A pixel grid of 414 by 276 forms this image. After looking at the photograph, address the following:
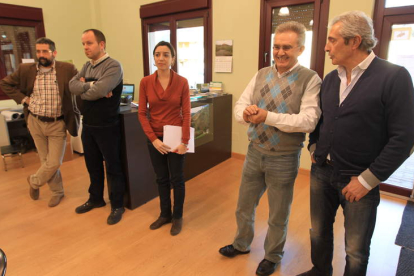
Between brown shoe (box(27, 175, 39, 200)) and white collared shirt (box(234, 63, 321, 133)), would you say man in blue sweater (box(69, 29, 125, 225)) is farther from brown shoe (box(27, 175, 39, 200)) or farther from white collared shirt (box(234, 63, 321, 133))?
white collared shirt (box(234, 63, 321, 133))

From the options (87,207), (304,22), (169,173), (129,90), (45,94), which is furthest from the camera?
(129,90)

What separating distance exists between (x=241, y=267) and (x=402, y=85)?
1.41 meters

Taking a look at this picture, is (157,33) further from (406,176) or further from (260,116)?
(406,176)

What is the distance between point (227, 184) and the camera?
3.15m

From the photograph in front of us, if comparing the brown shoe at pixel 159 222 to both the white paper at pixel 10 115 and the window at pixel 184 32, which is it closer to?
the window at pixel 184 32

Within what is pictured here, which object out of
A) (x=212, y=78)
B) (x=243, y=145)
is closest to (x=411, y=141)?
(x=243, y=145)

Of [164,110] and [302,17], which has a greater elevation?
[302,17]

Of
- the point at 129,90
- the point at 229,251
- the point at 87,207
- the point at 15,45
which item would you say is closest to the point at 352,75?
the point at 229,251

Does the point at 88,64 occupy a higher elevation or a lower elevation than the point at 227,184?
higher

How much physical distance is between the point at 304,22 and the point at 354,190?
255 cm

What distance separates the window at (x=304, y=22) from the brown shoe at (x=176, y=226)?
2.24 m

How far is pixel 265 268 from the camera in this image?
1745mm

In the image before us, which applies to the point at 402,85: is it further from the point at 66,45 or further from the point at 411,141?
the point at 66,45

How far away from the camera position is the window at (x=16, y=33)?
13.7ft
